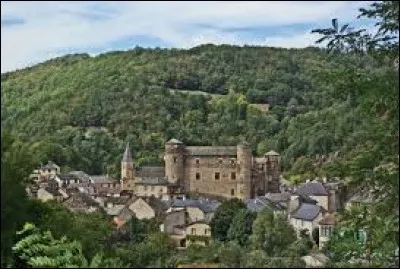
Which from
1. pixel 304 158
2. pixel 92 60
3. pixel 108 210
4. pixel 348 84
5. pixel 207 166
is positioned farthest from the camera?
pixel 92 60

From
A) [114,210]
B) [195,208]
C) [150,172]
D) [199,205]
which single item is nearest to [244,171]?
[150,172]

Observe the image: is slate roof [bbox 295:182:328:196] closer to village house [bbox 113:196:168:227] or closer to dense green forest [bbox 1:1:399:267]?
dense green forest [bbox 1:1:399:267]

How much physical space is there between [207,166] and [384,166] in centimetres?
6218

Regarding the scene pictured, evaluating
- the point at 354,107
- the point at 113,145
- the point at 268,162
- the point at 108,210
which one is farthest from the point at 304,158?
the point at 354,107

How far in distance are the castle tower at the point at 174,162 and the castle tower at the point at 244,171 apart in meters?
4.66

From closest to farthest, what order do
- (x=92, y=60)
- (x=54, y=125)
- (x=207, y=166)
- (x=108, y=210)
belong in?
(x=108, y=210) → (x=207, y=166) → (x=54, y=125) → (x=92, y=60)

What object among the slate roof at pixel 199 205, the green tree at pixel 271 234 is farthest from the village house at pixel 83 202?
the green tree at pixel 271 234

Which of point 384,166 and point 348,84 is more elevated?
point 348,84

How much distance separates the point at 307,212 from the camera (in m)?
49.7

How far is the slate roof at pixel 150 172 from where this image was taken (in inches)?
2837

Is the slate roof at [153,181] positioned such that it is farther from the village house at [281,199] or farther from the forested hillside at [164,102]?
the village house at [281,199]

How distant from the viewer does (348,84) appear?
28.5 feet

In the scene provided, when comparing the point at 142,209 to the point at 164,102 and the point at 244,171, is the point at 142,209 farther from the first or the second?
the point at 164,102

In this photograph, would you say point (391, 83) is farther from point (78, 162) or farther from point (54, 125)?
point (54, 125)
